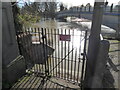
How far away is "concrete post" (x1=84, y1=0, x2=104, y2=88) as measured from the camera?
9.55 ft

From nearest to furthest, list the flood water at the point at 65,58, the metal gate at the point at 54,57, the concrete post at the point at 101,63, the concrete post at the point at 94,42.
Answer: the concrete post at the point at 101,63 < the concrete post at the point at 94,42 < the metal gate at the point at 54,57 < the flood water at the point at 65,58

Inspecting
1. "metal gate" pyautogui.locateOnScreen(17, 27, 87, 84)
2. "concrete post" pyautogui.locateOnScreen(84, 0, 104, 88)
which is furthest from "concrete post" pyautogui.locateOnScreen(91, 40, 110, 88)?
"metal gate" pyautogui.locateOnScreen(17, 27, 87, 84)

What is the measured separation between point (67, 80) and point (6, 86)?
6.61ft

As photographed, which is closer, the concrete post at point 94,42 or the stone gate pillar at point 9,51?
the concrete post at point 94,42

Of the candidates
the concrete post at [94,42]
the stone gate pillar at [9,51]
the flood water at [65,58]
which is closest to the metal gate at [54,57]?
the flood water at [65,58]

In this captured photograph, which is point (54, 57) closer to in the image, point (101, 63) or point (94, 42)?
point (94, 42)

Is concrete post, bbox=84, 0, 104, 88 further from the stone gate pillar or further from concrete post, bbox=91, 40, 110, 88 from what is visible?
the stone gate pillar

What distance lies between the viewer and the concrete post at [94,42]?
291cm

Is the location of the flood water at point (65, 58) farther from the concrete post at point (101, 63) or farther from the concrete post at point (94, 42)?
the concrete post at point (101, 63)

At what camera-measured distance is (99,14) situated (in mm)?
2916

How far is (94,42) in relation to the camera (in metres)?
3.14

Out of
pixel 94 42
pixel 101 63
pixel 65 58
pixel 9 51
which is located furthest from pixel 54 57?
pixel 101 63

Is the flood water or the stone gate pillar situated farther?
the flood water

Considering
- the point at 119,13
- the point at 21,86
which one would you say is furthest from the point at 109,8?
the point at 21,86
